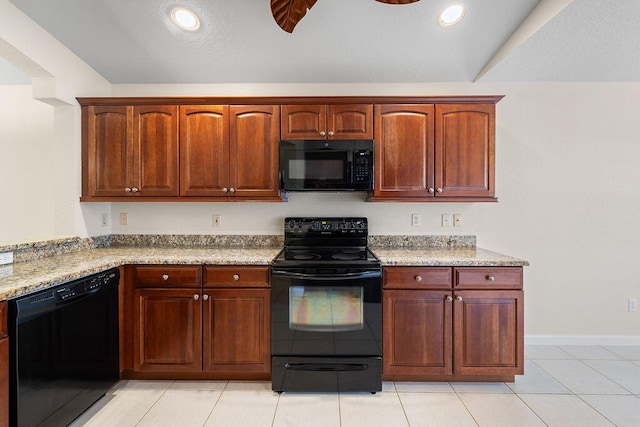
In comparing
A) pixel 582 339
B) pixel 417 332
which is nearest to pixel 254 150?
pixel 417 332

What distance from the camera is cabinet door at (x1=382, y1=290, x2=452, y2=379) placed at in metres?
2.18

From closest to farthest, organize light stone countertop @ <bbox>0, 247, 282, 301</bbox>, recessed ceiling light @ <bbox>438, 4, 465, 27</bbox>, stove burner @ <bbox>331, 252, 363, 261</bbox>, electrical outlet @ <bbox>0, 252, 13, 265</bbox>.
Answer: light stone countertop @ <bbox>0, 247, 282, 301</bbox> < electrical outlet @ <bbox>0, 252, 13, 265</bbox> < recessed ceiling light @ <bbox>438, 4, 465, 27</bbox> < stove burner @ <bbox>331, 252, 363, 261</bbox>

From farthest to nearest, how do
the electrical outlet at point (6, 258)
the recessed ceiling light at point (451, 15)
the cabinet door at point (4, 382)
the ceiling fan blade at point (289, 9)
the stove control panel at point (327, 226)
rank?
1. the stove control panel at point (327, 226)
2. the recessed ceiling light at point (451, 15)
3. the electrical outlet at point (6, 258)
4. the ceiling fan blade at point (289, 9)
5. the cabinet door at point (4, 382)

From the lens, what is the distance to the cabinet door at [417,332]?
86.0 inches

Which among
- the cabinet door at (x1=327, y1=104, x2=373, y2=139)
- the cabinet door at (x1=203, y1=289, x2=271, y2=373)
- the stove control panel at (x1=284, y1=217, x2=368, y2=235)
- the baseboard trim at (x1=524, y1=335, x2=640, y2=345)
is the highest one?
the cabinet door at (x1=327, y1=104, x2=373, y2=139)

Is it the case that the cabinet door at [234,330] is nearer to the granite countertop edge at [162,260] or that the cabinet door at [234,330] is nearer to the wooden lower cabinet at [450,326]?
the granite countertop edge at [162,260]

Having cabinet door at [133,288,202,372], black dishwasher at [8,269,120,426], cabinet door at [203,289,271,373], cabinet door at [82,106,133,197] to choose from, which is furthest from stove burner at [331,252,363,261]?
cabinet door at [82,106,133,197]

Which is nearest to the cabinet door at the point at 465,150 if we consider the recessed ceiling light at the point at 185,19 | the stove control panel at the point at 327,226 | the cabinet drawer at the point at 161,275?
the stove control panel at the point at 327,226

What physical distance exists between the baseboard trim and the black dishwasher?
345 cm

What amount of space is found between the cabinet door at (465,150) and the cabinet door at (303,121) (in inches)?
36.8

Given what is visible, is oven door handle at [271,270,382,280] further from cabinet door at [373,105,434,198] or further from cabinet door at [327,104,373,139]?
cabinet door at [327,104,373,139]

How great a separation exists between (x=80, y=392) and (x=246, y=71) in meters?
2.59

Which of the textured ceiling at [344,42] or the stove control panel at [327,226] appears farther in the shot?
the stove control panel at [327,226]

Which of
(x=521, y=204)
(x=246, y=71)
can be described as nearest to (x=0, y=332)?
(x=246, y=71)
